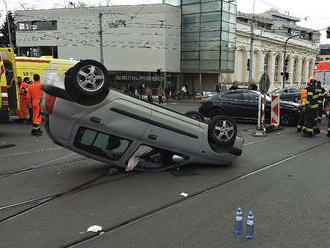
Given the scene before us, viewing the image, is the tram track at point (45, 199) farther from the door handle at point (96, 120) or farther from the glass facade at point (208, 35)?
the glass facade at point (208, 35)

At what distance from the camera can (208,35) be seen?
132 feet

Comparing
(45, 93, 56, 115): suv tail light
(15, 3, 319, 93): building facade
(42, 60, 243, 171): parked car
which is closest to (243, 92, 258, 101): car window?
(42, 60, 243, 171): parked car

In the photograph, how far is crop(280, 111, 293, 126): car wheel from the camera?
43.6ft

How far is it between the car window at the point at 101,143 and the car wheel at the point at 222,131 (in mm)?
1644

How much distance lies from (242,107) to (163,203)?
9705 mm

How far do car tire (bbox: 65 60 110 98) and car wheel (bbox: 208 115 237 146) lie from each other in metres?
2.19

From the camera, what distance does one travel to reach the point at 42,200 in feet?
16.1

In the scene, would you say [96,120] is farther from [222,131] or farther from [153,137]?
[222,131]

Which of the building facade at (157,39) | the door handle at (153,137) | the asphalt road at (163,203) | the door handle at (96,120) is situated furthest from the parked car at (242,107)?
the building facade at (157,39)

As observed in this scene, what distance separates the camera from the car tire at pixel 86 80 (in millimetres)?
5027

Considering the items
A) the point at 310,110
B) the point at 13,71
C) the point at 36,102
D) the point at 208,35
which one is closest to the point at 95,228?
the point at 36,102

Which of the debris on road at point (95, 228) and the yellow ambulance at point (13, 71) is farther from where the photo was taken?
the yellow ambulance at point (13, 71)

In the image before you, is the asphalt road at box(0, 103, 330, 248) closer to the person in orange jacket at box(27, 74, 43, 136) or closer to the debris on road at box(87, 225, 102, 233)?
the debris on road at box(87, 225, 102, 233)

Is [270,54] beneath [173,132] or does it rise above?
above
